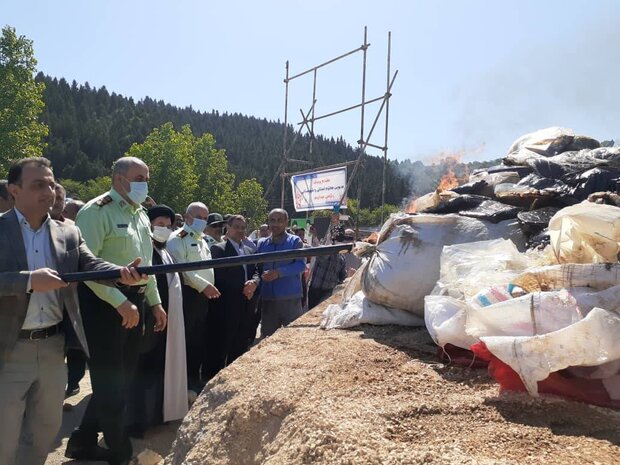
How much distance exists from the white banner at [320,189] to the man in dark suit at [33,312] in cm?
761

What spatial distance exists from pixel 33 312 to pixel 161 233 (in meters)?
1.77

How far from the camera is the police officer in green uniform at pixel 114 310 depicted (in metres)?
2.82

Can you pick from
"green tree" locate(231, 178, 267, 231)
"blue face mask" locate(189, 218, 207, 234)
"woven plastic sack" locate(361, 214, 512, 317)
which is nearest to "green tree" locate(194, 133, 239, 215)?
"green tree" locate(231, 178, 267, 231)

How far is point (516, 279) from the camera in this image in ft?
7.46

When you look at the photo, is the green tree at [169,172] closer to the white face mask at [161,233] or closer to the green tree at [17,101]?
the green tree at [17,101]

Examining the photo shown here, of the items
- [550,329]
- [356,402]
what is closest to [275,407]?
[356,402]

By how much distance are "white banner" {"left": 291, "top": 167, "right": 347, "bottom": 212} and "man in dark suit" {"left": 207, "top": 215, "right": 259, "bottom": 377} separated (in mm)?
5311

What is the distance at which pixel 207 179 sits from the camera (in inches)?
1663

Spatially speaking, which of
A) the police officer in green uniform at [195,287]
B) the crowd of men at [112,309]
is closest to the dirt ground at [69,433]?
the crowd of men at [112,309]

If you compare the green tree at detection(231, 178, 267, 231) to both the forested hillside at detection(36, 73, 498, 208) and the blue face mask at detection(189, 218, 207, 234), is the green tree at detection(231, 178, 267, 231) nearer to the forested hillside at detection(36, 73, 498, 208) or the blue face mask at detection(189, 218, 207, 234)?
the forested hillside at detection(36, 73, 498, 208)

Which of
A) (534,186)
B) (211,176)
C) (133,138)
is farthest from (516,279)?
(133,138)

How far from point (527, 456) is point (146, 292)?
2.36m

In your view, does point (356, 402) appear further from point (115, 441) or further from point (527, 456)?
point (115, 441)

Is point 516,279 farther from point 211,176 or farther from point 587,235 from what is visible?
point 211,176
